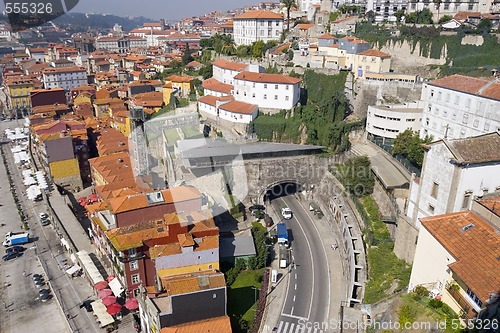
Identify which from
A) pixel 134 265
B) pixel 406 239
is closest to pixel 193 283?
pixel 134 265

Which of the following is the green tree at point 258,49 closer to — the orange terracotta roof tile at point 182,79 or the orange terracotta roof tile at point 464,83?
the orange terracotta roof tile at point 182,79

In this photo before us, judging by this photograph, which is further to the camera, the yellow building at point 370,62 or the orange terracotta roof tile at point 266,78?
the yellow building at point 370,62

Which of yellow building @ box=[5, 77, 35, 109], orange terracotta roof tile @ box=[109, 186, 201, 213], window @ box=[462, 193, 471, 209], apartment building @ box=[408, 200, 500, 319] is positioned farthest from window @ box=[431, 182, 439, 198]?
yellow building @ box=[5, 77, 35, 109]

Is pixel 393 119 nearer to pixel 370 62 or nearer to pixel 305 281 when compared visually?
pixel 370 62

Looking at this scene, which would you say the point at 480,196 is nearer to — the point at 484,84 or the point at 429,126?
the point at 484,84

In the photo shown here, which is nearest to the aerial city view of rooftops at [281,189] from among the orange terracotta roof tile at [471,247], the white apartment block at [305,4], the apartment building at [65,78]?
the orange terracotta roof tile at [471,247]
